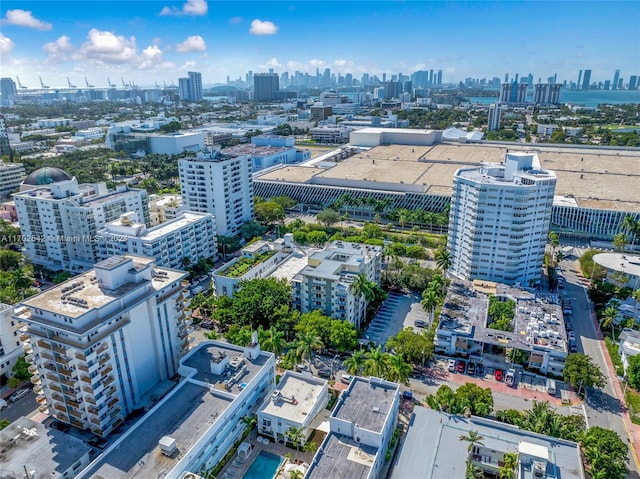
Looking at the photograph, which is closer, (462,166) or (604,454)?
(604,454)

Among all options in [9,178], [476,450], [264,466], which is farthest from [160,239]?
[9,178]

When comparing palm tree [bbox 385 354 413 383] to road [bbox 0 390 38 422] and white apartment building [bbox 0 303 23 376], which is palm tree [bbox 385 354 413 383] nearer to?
road [bbox 0 390 38 422]

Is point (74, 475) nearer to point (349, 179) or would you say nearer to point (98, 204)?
point (98, 204)

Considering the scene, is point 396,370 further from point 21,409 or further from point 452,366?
point 21,409

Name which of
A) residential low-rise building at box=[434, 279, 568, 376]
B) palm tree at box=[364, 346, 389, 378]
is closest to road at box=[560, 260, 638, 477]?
residential low-rise building at box=[434, 279, 568, 376]

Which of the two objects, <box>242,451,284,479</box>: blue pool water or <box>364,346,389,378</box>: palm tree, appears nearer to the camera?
<box>242,451,284,479</box>: blue pool water

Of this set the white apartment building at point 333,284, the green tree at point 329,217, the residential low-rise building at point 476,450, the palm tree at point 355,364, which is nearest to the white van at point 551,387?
the residential low-rise building at point 476,450
